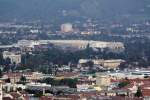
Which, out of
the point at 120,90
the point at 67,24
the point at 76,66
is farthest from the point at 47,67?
the point at 67,24

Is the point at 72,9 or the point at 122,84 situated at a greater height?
the point at 72,9

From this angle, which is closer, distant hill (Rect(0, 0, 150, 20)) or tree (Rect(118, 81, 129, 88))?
tree (Rect(118, 81, 129, 88))

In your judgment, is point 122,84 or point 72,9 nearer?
point 122,84

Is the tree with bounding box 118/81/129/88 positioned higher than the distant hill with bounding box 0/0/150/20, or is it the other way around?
the distant hill with bounding box 0/0/150/20

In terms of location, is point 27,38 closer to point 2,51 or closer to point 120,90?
point 2,51

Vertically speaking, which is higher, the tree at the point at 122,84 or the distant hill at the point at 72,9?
the distant hill at the point at 72,9

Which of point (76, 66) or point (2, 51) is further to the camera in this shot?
point (2, 51)

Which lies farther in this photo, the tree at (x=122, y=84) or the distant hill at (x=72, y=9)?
the distant hill at (x=72, y=9)

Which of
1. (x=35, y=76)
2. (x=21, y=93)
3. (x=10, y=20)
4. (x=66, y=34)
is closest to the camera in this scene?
(x=21, y=93)
